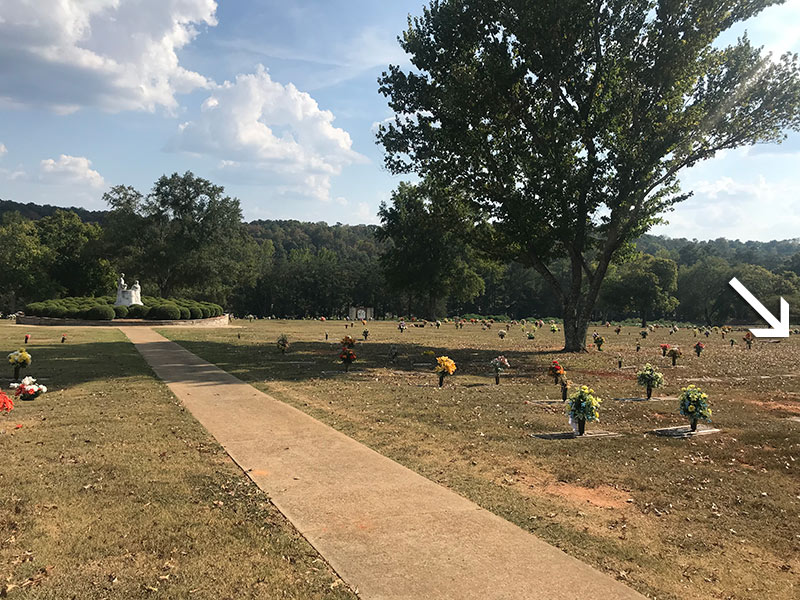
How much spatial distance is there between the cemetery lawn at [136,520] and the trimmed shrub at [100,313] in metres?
35.9

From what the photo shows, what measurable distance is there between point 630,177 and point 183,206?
183 feet

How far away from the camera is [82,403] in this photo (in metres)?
12.4

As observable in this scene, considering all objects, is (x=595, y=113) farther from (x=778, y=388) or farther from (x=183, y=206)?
(x=183, y=206)

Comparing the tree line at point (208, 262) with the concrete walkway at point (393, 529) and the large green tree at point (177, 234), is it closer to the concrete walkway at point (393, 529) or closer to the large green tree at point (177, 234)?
the large green tree at point (177, 234)

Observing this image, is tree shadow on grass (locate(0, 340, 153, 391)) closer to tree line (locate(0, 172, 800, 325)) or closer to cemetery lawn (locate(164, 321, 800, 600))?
cemetery lawn (locate(164, 321, 800, 600))

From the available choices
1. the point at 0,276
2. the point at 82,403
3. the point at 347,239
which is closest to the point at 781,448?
the point at 82,403

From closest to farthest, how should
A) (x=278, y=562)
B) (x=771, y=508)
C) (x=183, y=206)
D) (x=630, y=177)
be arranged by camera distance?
(x=278, y=562) → (x=771, y=508) → (x=630, y=177) → (x=183, y=206)

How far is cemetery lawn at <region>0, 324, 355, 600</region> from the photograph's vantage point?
15.1ft

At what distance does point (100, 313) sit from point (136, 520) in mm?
42693

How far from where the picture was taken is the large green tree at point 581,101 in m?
25.0

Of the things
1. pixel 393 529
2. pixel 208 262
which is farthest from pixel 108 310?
pixel 393 529

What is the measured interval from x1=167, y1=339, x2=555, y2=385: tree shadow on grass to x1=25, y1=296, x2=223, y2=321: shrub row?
1628cm

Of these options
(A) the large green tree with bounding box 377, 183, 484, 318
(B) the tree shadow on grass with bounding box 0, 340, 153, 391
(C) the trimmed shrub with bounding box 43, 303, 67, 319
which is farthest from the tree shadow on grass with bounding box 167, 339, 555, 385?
(A) the large green tree with bounding box 377, 183, 484, 318

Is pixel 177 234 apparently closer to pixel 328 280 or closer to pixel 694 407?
pixel 328 280
